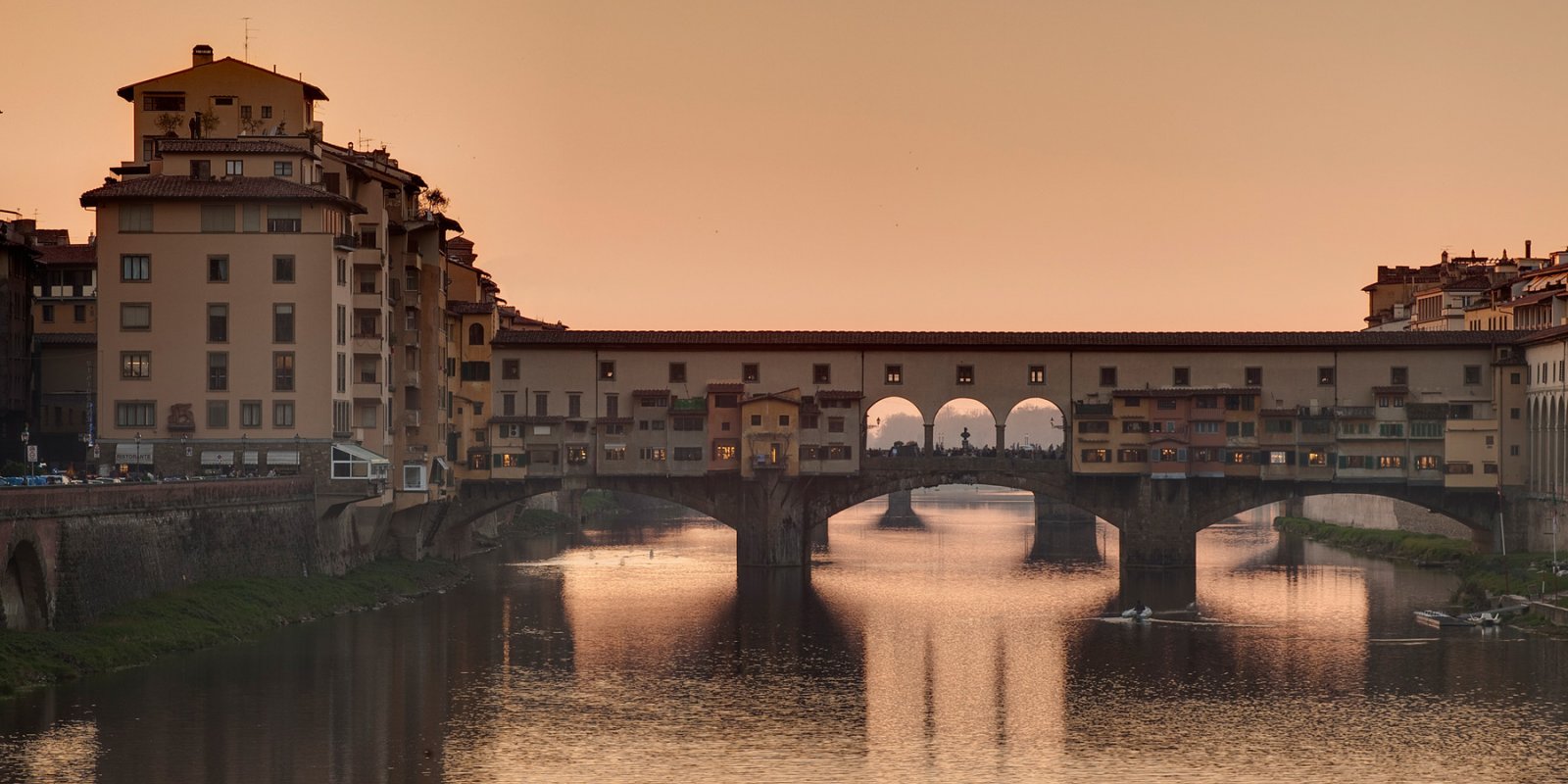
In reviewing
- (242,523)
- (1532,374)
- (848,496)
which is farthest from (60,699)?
(1532,374)

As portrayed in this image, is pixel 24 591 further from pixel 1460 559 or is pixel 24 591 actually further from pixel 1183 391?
pixel 1460 559

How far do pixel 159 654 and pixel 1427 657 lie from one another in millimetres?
49288

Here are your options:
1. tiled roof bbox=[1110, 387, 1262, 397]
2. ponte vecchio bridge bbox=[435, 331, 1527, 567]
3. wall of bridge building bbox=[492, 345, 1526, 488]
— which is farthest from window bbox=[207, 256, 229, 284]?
tiled roof bbox=[1110, 387, 1262, 397]

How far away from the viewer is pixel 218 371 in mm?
88250

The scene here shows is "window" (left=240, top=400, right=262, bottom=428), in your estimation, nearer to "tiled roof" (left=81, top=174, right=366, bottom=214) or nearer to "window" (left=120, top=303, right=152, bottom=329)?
"window" (left=120, top=303, right=152, bottom=329)

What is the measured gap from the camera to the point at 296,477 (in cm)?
8694

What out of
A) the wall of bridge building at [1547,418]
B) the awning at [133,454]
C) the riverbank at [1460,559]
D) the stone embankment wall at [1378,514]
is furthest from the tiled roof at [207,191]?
the stone embankment wall at [1378,514]

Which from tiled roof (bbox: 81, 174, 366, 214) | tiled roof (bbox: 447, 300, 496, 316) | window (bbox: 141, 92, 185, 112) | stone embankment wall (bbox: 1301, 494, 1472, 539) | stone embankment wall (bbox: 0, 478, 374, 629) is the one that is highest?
window (bbox: 141, 92, 185, 112)

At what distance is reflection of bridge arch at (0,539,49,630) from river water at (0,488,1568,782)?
3890 mm

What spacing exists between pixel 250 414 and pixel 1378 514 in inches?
3355

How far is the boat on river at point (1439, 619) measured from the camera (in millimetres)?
86625

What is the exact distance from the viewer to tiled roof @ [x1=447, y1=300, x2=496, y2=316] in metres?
110

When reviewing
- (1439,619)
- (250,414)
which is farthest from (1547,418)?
(250,414)

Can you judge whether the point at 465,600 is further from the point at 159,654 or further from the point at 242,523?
the point at 159,654
